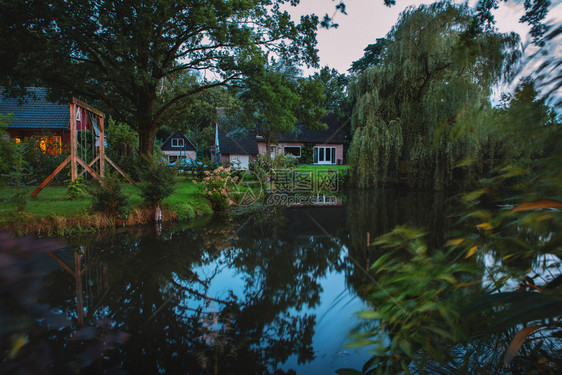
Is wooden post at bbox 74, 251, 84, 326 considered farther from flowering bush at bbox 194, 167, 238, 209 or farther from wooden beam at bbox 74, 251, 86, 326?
flowering bush at bbox 194, 167, 238, 209

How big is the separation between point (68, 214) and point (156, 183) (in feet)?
7.65

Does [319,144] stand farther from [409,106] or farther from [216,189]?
[216,189]

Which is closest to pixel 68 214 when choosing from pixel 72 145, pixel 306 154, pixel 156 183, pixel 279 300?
pixel 156 183

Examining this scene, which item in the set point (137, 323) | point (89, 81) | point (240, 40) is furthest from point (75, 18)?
point (137, 323)

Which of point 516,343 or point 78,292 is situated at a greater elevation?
point 516,343

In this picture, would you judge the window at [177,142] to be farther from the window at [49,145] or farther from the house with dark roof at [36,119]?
the window at [49,145]

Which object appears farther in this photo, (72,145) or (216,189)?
(216,189)

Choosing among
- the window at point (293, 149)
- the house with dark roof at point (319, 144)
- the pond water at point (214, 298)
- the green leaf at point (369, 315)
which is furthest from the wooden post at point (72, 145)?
the window at point (293, 149)

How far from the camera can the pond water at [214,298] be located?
Result: 3154 millimetres

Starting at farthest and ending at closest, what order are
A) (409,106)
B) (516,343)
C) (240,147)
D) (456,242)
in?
(240,147)
(409,106)
(456,242)
(516,343)

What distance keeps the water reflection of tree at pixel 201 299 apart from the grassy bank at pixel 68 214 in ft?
3.28

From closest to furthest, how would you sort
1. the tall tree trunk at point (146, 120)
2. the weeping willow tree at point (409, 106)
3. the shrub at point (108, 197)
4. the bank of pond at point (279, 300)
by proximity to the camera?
the bank of pond at point (279, 300) < the shrub at point (108, 197) < the weeping willow tree at point (409, 106) < the tall tree trunk at point (146, 120)

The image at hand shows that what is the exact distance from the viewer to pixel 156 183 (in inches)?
376

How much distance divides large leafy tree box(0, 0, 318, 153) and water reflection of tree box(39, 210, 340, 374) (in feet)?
27.0
